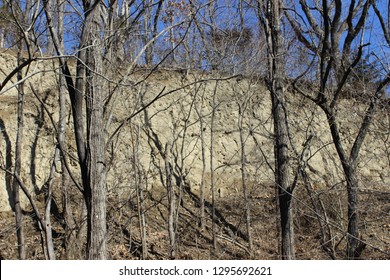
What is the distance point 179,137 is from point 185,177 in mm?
1381

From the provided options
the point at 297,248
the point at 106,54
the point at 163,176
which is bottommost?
the point at 297,248

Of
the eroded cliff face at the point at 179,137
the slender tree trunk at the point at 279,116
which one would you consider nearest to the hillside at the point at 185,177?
the eroded cliff face at the point at 179,137

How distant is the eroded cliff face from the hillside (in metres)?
0.03

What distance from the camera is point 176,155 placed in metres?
15.2

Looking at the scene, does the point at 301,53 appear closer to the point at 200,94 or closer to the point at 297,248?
the point at 297,248

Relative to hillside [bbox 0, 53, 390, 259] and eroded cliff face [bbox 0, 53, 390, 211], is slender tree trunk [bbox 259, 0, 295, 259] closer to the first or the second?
hillside [bbox 0, 53, 390, 259]

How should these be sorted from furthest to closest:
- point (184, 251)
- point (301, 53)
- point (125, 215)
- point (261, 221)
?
point (261, 221), point (125, 215), point (184, 251), point (301, 53)

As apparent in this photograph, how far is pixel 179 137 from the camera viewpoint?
15523 mm

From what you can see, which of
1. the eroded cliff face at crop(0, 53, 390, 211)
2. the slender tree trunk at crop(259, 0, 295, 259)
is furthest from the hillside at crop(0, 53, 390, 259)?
the slender tree trunk at crop(259, 0, 295, 259)

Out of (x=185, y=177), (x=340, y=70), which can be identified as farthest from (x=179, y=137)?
(x=340, y=70)

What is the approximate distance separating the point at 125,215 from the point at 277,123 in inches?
238

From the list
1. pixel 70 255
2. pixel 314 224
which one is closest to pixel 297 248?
pixel 314 224

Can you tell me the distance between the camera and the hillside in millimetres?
11578

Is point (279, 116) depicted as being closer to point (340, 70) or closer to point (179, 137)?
point (340, 70)
